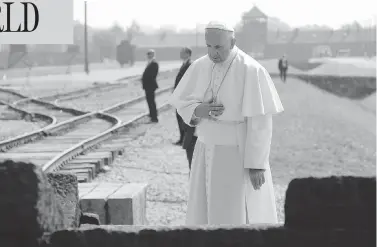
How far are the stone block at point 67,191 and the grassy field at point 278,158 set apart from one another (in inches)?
84.0

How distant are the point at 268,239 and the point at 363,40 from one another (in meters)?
133

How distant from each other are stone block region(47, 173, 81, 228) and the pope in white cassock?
1576 millimetres

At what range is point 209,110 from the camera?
14.9 ft

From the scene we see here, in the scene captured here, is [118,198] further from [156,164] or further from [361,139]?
[361,139]

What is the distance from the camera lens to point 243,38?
122625 millimetres

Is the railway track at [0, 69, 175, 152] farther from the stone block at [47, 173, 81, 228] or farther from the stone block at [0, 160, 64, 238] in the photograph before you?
the stone block at [0, 160, 64, 238]

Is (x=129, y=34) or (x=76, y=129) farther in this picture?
(x=129, y=34)

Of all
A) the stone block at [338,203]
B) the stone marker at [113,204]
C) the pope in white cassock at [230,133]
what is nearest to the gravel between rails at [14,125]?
the stone marker at [113,204]

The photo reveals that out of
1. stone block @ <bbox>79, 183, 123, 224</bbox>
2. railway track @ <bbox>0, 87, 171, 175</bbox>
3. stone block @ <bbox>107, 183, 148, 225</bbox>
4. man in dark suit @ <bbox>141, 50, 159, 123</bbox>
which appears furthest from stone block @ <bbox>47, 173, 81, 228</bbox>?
man in dark suit @ <bbox>141, 50, 159, 123</bbox>

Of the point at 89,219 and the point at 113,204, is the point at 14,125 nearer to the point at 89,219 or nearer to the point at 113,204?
the point at 113,204

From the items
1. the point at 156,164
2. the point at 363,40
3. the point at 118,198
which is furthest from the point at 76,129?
the point at 363,40

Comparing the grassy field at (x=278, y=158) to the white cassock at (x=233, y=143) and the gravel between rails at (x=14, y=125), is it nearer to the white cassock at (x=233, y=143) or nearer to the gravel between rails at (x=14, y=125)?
the white cassock at (x=233, y=143)

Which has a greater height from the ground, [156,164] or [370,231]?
[370,231]

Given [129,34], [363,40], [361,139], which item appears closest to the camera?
[361,139]
